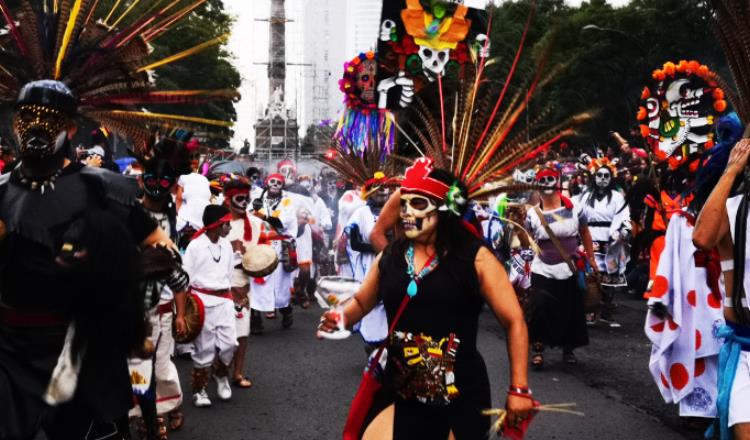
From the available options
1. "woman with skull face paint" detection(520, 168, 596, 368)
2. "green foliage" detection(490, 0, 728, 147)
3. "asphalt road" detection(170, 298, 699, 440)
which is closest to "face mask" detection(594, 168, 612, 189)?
"asphalt road" detection(170, 298, 699, 440)

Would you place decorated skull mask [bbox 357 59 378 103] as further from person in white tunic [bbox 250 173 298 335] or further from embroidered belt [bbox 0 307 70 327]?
embroidered belt [bbox 0 307 70 327]

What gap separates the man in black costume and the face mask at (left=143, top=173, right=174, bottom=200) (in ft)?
7.17

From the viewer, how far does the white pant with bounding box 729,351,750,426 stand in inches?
163

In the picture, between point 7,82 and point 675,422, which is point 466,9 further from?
point 7,82

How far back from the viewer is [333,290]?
4531 millimetres

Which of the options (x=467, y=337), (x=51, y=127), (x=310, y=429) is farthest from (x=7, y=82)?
(x=310, y=429)

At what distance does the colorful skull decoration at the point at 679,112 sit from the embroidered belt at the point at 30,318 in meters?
5.12

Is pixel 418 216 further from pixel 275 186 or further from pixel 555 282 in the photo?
pixel 275 186

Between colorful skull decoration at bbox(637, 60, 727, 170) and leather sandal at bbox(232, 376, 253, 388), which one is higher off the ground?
colorful skull decoration at bbox(637, 60, 727, 170)

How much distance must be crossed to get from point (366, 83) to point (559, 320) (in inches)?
199

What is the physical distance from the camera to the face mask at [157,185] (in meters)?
6.38

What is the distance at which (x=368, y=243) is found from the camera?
29.8 ft

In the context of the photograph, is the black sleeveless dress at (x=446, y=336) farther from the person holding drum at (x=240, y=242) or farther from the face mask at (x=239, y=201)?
the face mask at (x=239, y=201)

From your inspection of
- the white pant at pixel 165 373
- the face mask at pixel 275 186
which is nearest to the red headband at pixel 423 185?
the white pant at pixel 165 373
